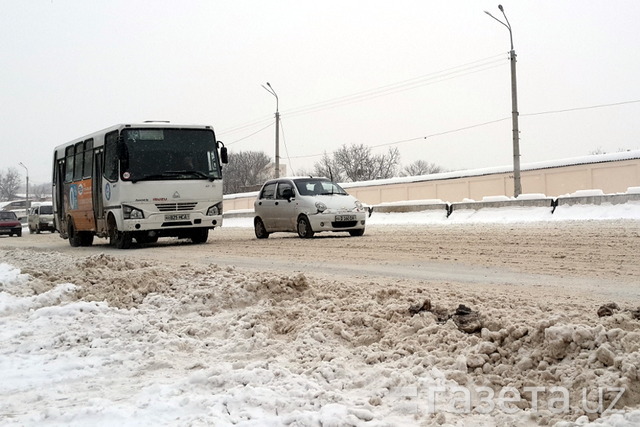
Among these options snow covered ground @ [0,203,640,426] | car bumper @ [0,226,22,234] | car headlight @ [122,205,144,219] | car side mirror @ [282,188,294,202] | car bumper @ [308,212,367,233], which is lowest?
snow covered ground @ [0,203,640,426]

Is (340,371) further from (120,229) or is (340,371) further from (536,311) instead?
(120,229)

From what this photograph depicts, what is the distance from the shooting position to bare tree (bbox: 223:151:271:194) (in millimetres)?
98500

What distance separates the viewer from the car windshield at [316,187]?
63.1 feet

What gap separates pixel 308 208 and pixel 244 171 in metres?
81.9

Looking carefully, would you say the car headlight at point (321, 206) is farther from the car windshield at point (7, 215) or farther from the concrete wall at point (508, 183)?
the car windshield at point (7, 215)

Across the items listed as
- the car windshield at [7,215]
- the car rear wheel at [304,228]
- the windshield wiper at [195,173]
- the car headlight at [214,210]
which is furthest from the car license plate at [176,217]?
the car windshield at [7,215]

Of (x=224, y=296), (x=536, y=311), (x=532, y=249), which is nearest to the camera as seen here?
(x=536, y=311)

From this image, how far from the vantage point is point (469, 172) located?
42.2 m

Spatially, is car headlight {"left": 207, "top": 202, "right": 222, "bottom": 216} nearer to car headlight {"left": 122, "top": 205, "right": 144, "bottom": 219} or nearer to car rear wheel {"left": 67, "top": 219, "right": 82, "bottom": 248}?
car headlight {"left": 122, "top": 205, "right": 144, "bottom": 219}

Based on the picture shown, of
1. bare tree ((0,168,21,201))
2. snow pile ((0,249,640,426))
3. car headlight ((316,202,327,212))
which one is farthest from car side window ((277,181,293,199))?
bare tree ((0,168,21,201))

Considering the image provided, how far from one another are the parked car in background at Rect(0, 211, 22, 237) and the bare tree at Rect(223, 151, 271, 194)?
54.0 metres

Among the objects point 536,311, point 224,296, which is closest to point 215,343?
point 224,296

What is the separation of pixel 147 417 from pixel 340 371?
1.29 metres

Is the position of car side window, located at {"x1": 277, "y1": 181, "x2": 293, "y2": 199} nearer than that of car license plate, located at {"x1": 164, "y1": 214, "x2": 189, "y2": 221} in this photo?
No
